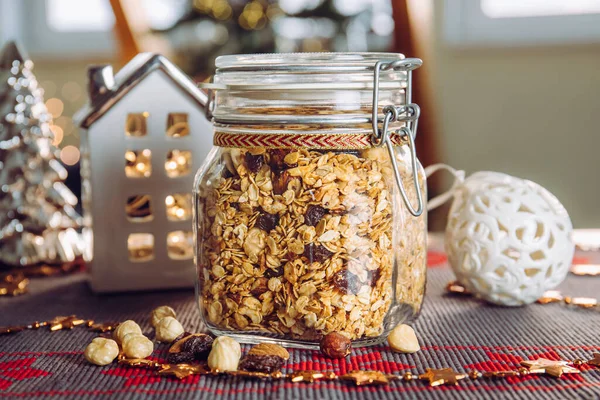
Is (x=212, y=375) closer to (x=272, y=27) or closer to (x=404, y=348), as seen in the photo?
(x=404, y=348)

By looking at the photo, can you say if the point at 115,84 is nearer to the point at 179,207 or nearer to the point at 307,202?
the point at 179,207

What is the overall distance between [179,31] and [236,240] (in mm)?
1812

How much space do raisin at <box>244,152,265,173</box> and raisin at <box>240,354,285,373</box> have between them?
0.54 feet

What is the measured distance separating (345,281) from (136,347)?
190 millimetres

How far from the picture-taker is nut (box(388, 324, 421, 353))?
2.06ft

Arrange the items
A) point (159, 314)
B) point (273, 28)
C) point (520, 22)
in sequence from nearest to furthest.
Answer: point (159, 314) → point (273, 28) → point (520, 22)

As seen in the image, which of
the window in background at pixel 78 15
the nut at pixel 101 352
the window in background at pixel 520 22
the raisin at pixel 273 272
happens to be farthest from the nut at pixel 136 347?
the window in background at pixel 78 15

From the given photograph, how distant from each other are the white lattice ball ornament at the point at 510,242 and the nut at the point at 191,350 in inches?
12.3

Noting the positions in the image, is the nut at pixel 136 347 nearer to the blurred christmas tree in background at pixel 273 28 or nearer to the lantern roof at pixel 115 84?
the lantern roof at pixel 115 84

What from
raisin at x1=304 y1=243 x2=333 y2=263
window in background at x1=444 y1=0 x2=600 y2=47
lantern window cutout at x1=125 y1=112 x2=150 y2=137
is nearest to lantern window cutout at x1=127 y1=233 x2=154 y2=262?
lantern window cutout at x1=125 y1=112 x2=150 y2=137

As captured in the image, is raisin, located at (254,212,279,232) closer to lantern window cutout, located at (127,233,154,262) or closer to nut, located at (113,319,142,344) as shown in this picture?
nut, located at (113,319,142,344)

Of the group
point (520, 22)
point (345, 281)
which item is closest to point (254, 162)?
point (345, 281)

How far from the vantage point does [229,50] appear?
7.47 feet

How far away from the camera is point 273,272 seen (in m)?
0.63
